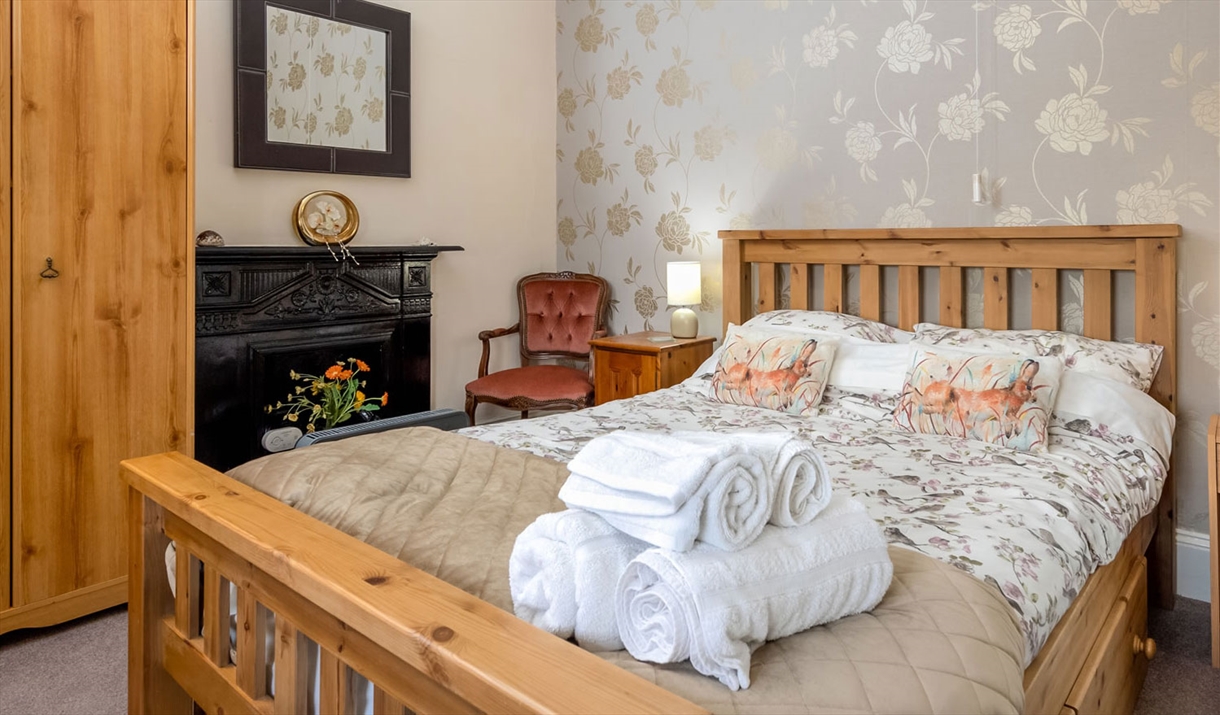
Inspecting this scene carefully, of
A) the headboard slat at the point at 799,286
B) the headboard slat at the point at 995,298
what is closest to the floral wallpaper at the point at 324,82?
the headboard slat at the point at 799,286

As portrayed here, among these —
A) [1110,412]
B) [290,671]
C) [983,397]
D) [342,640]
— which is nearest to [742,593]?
[342,640]

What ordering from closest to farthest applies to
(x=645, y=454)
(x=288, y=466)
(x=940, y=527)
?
(x=645, y=454), (x=940, y=527), (x=288, y=466)

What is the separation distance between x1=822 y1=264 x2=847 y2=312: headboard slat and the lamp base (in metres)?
0.66

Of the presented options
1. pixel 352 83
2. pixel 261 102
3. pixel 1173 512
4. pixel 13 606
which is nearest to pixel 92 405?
pixel 13 606

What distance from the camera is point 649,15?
13.0 ft

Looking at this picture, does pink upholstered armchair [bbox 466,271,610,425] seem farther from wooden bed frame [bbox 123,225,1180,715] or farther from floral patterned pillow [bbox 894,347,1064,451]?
floral patterned pillow [bbox 894,347,1064,451]

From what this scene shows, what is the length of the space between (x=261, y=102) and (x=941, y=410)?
284 cm

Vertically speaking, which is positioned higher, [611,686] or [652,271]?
[652,271]

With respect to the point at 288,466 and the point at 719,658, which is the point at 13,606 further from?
the point at 719,658

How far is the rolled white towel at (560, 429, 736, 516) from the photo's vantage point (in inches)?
37.8

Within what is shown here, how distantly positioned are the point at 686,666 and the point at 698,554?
14cm

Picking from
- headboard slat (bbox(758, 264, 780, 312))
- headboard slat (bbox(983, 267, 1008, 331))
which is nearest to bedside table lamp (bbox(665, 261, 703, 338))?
headboard slat (bbox(758, 264, 780, 312))

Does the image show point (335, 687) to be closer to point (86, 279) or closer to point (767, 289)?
point (86, 279)

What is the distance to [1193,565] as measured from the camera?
8.61 feet
